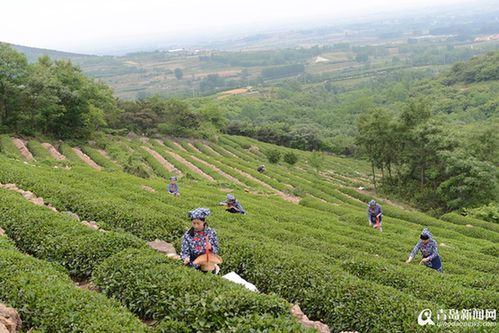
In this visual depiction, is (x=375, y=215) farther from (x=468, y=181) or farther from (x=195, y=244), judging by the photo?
(x=468, y=181)

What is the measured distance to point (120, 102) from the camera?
77000mm

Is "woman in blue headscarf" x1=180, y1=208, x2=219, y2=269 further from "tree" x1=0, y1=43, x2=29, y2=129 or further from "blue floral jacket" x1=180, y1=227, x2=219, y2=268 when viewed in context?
"tree" x1=0, y1=43, x2=29, y2=129

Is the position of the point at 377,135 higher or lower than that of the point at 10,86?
lower

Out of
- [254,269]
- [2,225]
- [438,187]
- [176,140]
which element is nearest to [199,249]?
[254,269]

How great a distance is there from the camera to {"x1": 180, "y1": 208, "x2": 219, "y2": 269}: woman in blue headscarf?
1056 centimetres

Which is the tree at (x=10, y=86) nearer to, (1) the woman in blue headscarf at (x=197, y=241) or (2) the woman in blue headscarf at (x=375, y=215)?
(2) the woman in blue headscarf at (x=375, y=215)

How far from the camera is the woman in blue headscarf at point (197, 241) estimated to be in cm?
1056

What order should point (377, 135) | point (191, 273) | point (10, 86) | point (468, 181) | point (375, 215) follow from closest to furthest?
point (191, 273), point (375, 215), point (468, 181), point (10, 86), point (377, 135)

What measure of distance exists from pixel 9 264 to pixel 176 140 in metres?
63.4

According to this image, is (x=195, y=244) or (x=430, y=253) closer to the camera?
(x=195, y=244)

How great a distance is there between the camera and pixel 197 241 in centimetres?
1073

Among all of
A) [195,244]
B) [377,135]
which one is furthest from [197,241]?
[377,135]

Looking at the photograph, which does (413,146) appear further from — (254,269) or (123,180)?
(254,269)

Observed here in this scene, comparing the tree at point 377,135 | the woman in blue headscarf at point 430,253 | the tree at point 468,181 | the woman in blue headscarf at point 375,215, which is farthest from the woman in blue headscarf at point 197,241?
the tree at point 377,135
